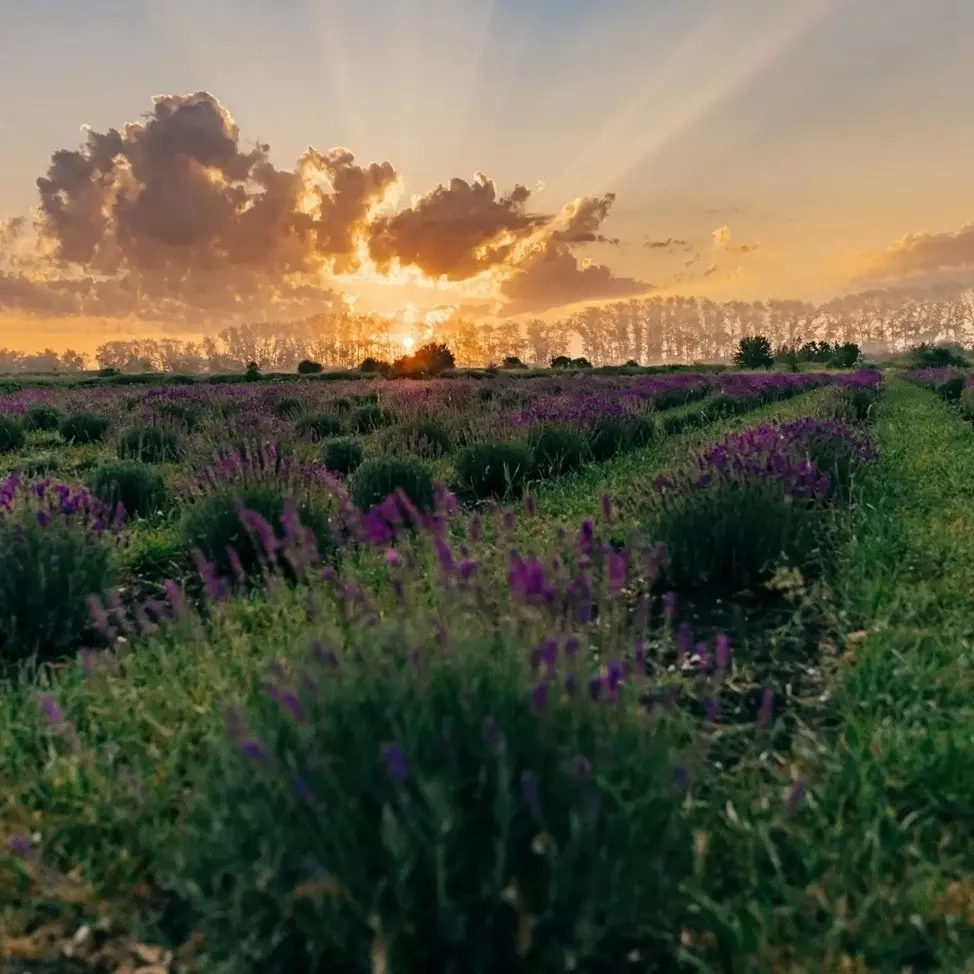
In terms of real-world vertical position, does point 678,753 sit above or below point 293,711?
below

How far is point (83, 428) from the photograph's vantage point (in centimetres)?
1675

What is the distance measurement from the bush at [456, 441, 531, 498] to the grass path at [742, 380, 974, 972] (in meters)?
5.08

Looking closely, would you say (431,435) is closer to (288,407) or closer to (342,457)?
(342,457)

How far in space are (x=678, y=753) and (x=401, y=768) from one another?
2.98ft

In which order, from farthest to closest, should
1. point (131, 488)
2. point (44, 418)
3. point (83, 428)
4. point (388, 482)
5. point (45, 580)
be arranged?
point (44, 418)
point (83, 428)
point (131, 488)
point (388, 482)
point (45, 580)

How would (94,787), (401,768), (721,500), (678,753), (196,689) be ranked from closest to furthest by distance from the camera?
(401,768) < (678,753) < (94,787) < (196,689) < (721,500)

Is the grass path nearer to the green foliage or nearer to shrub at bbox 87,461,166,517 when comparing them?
the green foliage

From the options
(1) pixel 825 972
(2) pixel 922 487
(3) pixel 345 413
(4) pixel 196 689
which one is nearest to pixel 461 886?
(1) pixel 825 972

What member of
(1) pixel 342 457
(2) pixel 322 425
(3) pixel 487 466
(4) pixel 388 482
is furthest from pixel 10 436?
(4) pixel 388 482

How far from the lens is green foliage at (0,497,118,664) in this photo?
15.8ft

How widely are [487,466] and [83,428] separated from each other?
10362mm

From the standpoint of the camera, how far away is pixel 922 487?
8641 millimetres

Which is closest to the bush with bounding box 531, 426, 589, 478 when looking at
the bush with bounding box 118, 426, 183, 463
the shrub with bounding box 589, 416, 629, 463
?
the shrub with bounding box 589, 416, 629, 463

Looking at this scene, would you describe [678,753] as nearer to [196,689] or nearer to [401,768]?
[401,768]
